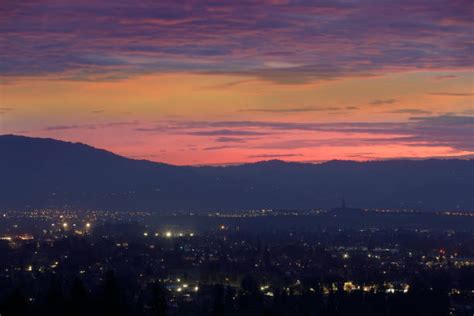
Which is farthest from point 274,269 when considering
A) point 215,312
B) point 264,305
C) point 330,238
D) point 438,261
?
point 330,238

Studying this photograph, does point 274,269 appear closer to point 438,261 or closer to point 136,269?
point 136,269

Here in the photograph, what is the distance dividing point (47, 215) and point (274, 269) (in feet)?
323

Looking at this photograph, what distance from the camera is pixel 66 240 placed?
106m

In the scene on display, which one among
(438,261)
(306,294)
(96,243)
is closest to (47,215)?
(96,243)

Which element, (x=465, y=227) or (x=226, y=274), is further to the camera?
(x=465, y=227)

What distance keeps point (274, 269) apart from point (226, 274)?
8.48m

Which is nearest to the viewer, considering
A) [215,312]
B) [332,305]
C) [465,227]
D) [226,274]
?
[215,312]

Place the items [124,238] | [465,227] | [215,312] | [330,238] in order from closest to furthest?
[215,312], [124,238], [330,238], [465,227]

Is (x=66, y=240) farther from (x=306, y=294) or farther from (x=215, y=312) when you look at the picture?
(x=215, y=312)

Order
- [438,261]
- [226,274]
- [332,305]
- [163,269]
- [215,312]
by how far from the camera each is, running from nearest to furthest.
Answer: [215,312]
[332,305]
[226,274]
[163,269]
[438,261]

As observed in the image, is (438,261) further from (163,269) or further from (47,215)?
(47,215)

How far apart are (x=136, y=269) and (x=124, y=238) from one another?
38.7 m

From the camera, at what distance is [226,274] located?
79.1 meters

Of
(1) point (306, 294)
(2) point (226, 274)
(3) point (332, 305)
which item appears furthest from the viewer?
(2) point (226, 274)
